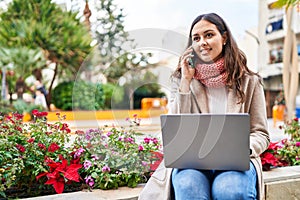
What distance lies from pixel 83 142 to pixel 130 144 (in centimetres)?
25

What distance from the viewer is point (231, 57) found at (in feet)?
5.27

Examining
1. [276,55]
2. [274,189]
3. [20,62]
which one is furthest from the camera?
[276,55]

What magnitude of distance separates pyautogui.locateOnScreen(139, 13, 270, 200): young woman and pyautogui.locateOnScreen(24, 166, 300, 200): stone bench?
237mm

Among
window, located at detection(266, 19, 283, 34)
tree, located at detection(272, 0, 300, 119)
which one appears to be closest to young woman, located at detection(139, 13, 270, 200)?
tree, located at detection(272, 0, 300, 119)

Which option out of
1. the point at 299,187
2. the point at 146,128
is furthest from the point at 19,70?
the point at 299,187

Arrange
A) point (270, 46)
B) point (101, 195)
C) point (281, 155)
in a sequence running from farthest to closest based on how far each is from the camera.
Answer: point (270, 46)
point (281, 155)
point (101, 195)

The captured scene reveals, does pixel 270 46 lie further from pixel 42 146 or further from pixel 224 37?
pixel 42 146


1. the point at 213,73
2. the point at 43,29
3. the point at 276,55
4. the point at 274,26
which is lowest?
the point at 213,73

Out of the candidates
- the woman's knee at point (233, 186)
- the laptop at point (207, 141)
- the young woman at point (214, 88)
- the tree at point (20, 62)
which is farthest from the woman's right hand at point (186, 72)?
the tree at point (20, 62)

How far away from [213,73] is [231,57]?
105mm

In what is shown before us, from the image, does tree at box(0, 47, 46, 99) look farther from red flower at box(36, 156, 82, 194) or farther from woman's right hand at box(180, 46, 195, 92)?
woman's right hand at box(180, 46, 195, 92)

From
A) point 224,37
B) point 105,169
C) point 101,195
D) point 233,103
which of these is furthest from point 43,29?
point 233,103

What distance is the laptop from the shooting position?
129cm

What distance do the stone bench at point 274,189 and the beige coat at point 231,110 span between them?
234 millimetres
